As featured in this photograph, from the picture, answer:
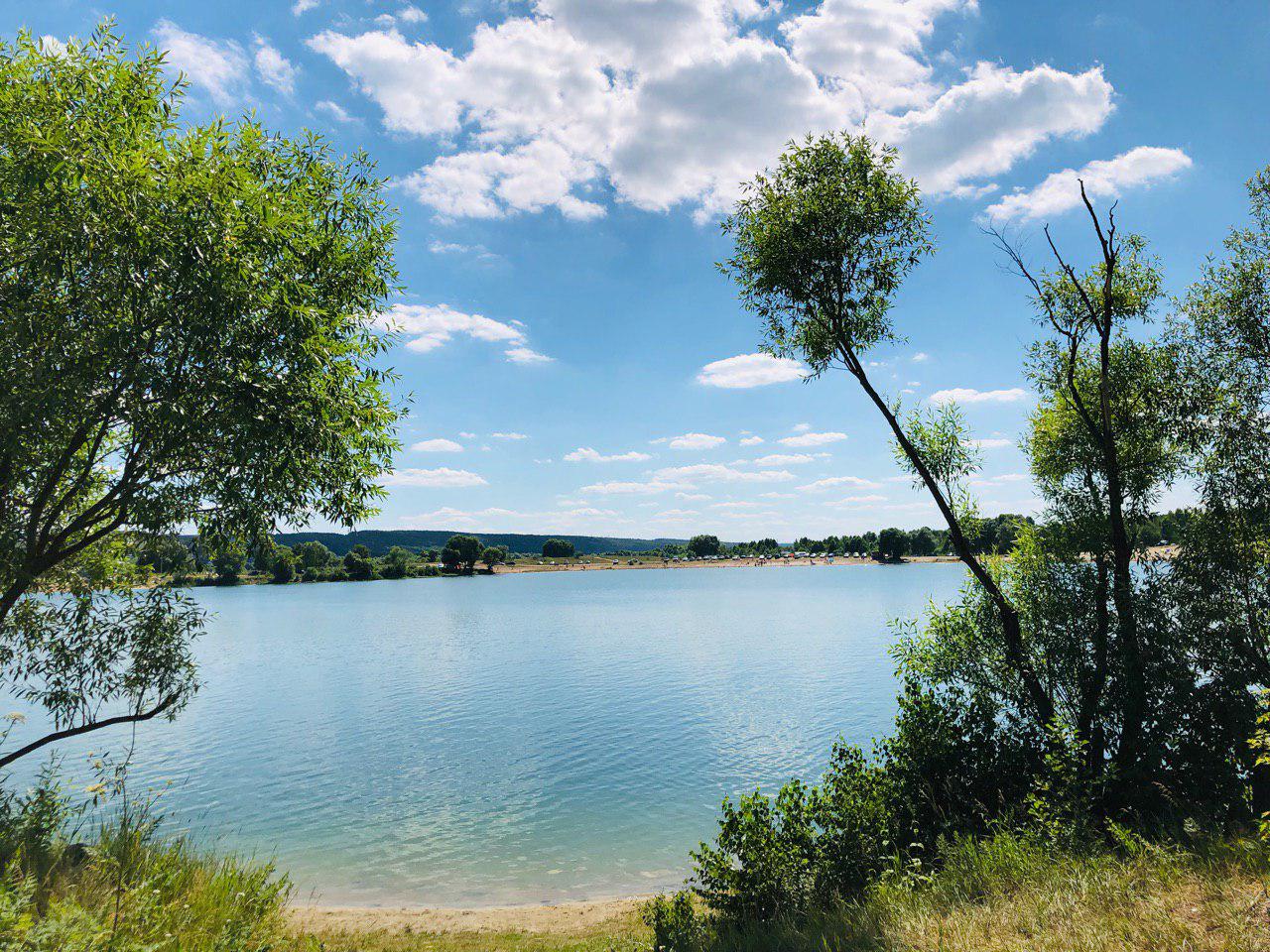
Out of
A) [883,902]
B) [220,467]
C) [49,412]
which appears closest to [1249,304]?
[883,902]

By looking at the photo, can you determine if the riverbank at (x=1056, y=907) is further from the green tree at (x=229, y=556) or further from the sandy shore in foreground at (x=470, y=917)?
the green tree at (x=229, y=556)

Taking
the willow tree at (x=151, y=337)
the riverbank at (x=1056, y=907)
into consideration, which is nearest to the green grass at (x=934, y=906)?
the riverbank at (x=1056, y=907)

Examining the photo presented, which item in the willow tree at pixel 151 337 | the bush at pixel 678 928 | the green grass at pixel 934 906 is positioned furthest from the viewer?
the bush at pixel 678 928

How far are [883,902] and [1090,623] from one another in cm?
1133

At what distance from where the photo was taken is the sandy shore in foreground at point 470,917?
55.3 feet

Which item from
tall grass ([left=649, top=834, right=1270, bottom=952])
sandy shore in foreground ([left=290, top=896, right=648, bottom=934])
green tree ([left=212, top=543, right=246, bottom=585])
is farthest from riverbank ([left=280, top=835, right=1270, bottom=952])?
green tree ([left=212, top=543, right=246, bottom=585])

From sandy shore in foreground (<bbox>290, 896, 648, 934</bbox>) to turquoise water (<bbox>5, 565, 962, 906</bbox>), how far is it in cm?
131

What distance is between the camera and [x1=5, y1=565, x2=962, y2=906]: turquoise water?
2297 centimetres

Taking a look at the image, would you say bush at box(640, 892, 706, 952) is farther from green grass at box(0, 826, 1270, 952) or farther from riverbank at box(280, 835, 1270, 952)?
riverbank at box(280, 835, 1270, 952)

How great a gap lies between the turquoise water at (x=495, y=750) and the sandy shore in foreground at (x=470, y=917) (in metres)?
1.31

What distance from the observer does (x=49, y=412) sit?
9.59 meters

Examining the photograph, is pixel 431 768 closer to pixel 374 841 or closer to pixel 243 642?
pixel 374 841

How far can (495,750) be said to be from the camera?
35.8m

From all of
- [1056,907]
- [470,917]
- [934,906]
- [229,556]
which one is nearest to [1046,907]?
[1056,907]
